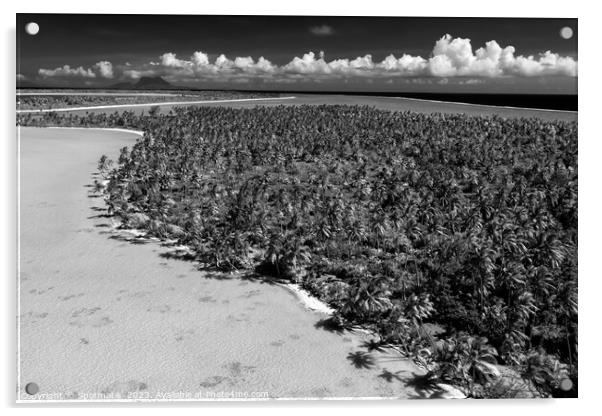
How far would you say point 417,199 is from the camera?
2172 centimetres

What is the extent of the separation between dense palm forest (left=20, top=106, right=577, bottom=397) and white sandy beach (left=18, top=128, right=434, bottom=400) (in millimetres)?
1150

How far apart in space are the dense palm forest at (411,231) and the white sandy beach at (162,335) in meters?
1.15

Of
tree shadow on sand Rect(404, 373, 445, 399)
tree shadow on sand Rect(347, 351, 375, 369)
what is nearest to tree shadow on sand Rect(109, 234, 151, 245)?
tree shadow on sand Rect(347, 351, 375, 369)

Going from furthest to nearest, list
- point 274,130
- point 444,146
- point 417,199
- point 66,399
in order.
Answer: point 274,130, point 444,146, point 417,199, point 66,399

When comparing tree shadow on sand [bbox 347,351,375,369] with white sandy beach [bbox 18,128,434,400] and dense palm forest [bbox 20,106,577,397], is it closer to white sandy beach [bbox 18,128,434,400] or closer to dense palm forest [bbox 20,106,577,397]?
white sandy beach [bbox 18,128,434,400]

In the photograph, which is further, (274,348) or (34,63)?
(34,63)

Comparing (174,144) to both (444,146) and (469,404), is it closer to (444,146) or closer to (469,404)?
(444,146)

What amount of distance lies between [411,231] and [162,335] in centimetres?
998

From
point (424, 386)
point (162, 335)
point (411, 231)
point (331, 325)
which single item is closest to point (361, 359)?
point (424, 386)

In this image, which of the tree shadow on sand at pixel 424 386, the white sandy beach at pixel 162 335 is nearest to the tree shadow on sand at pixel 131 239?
the white sandy beach at pixel 162 335

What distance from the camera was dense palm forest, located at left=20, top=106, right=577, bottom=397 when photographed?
11078mm

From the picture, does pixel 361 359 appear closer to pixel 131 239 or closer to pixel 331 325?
pixel 331 325

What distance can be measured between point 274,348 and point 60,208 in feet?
39.6
